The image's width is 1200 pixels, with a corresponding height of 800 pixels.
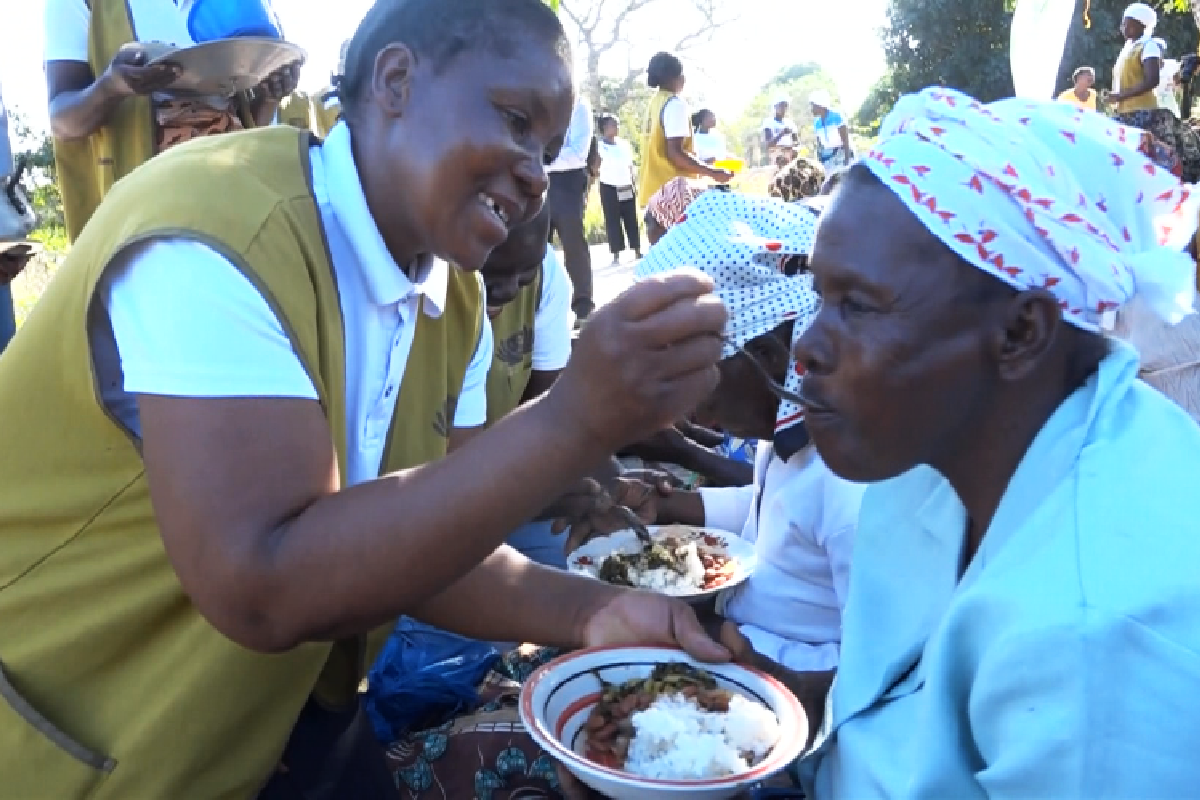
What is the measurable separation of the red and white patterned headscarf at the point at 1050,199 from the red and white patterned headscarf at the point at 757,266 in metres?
0.80

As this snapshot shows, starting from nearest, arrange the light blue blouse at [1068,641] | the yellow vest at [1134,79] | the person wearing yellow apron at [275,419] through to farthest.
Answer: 1. the light blue blouse at [1068,641]
2. the person wearing yellow apron at [275,419]
3. the yellow vest at [1134,79]

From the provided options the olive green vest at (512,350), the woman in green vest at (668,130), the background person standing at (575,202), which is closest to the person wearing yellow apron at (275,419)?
the olive green vest at (512,350)

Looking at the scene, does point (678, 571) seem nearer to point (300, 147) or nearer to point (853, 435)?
point (853, 435)

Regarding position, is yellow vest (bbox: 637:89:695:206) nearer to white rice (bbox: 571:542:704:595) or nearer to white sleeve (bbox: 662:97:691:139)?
white sleeve (bbox: 662:97:691:139)

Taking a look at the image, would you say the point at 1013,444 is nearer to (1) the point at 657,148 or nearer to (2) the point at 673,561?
(2) the point at 673,561

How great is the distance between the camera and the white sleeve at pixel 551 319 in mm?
3473

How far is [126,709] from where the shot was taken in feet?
4.92

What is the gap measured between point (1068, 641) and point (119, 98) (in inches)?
115

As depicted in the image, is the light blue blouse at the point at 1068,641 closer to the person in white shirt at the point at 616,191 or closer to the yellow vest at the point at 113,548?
the yellow vest at the point at 113,548

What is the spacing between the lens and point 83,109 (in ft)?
10.0

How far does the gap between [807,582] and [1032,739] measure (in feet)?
4.41

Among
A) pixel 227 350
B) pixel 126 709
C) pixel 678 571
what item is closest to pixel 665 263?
pixel 678 571

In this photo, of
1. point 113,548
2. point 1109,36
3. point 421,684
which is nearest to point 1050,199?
point 113,548

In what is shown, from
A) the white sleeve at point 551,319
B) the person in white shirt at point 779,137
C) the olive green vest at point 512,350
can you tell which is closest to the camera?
the olive green vest at point 512,350
